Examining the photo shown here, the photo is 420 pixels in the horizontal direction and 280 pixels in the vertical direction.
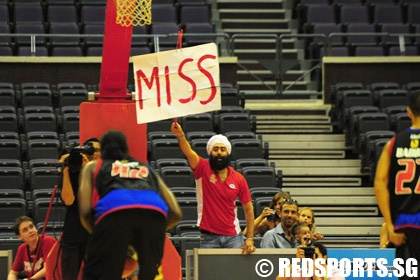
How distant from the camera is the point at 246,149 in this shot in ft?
52.1

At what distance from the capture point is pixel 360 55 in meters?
20.0

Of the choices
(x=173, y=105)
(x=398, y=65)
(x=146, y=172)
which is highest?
(x=398, y=65)

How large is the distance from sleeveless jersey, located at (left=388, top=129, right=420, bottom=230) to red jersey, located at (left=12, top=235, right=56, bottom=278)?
158 inches

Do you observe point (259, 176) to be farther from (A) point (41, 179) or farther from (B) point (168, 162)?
(A) point (41, 179)

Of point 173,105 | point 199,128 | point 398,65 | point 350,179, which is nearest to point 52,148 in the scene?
point 199,128

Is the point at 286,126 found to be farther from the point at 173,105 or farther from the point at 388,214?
the point at 388,214

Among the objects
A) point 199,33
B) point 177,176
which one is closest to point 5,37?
point 199,33

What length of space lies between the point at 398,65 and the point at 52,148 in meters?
6.82

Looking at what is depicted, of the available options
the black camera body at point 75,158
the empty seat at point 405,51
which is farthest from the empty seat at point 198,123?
the black camera body at point 75,158

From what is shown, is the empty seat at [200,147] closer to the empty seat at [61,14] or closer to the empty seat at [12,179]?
the empty seat at [12,179]

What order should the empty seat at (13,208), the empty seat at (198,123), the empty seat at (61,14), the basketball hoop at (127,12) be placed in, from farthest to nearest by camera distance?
1. the empty seat at (61,14)
2. the empty seat at (198,123)
3. the empty seat at (13,208)
4. the basketball hoop at (127,12)

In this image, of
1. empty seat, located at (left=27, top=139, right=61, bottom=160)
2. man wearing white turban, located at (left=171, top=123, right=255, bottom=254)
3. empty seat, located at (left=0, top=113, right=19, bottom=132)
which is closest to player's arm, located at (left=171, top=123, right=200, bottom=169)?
man wearing white turban, located at (left=171, top=123, right=255, bottom=254)

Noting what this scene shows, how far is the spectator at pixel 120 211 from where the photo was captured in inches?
294

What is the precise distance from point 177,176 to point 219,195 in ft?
13.6
